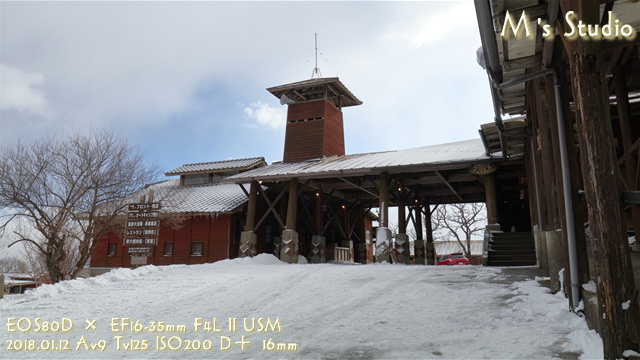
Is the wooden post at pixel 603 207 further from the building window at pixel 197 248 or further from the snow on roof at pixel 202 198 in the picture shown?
the building window at pixel 197 248

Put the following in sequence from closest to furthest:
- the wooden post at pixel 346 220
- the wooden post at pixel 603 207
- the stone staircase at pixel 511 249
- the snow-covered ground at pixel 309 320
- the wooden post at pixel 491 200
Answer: the wooden post at pixel 603 207 < the snow-covered ground at pixel 309 320 < the stone staircase at pixel 511 249 < the wooden post at pixel 491 200 < the wooden post at pixel 346 220

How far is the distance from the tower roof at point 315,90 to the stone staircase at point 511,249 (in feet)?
42.7

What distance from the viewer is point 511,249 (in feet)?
44.2

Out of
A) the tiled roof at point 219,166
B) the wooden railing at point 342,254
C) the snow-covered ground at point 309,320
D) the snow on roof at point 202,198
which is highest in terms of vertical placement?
the tiled roof at point 219,166

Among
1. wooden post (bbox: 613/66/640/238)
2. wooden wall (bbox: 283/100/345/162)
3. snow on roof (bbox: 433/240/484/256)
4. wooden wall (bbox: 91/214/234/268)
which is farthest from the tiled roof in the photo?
snow on roof (bbox: 433/240/484/256)

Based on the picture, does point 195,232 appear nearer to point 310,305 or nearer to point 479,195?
point 479,195

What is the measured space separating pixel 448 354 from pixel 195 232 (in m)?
20.3

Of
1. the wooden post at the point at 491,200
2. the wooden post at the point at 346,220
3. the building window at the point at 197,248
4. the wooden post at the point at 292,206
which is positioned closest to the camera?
the wooden post at the point at 491,200

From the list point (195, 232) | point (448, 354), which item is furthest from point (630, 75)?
point (195, 232)

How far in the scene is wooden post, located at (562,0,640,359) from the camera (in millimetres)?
3318

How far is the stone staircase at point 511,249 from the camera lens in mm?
12789

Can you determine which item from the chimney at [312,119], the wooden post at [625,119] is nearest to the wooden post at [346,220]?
the chimney at [312,119]

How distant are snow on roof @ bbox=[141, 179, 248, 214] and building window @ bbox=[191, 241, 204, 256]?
2.10 m

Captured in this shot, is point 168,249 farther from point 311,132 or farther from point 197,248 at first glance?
point 311,132
